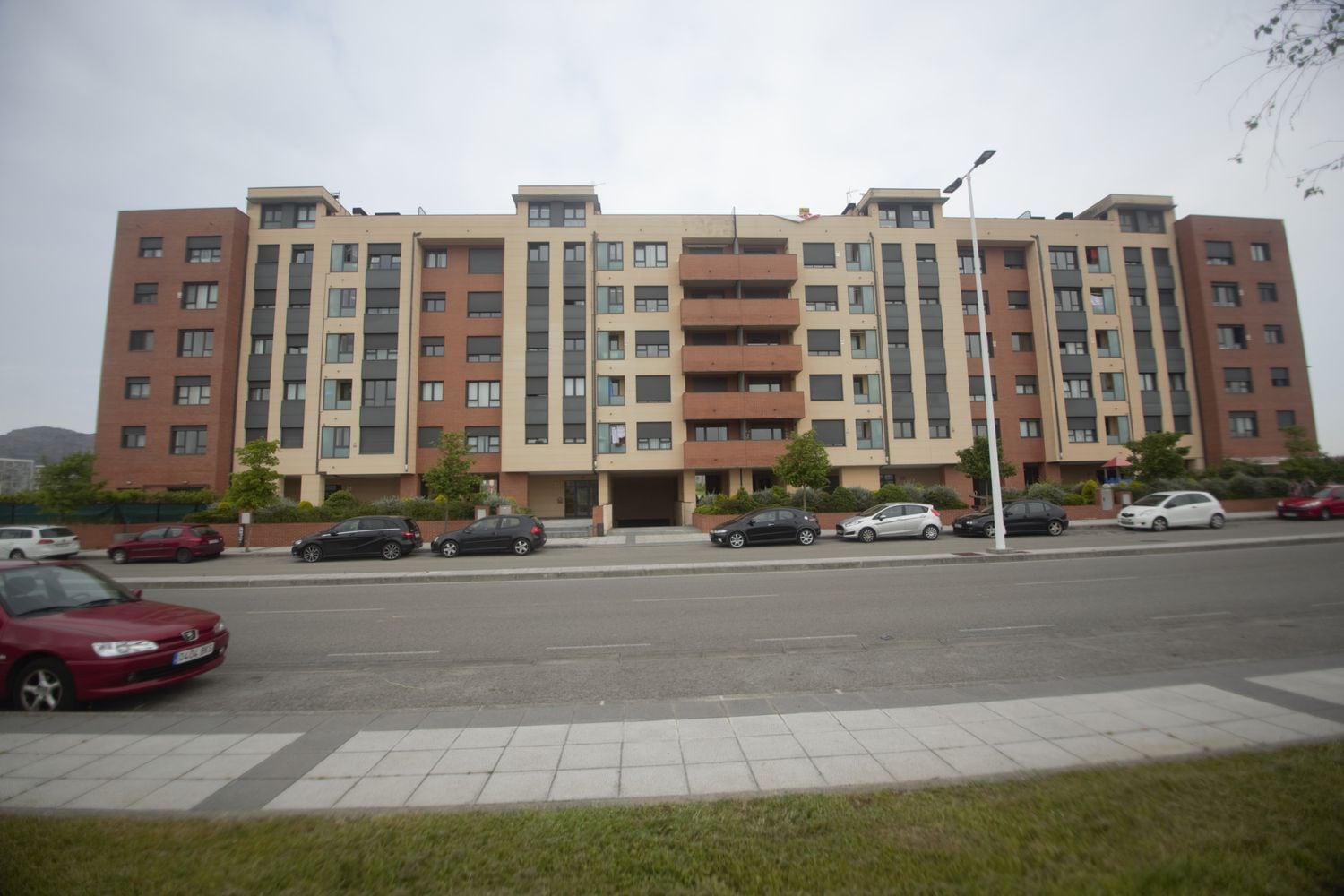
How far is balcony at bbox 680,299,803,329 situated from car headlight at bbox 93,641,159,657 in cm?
3088

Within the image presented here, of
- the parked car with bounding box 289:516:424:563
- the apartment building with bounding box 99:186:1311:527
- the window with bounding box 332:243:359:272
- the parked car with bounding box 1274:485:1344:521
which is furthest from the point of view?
the window with bounding box 332:243:359:272

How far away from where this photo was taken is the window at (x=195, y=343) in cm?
3381

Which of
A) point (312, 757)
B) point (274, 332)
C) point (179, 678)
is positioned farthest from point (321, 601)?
point (274, 332)

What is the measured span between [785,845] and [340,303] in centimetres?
4033

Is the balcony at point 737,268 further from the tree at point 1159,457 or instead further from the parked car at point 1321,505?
the parked car at point 1321,505

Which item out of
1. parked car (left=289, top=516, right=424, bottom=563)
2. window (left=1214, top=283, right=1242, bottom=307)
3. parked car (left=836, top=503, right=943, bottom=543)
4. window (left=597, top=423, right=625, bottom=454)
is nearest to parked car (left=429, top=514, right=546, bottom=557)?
parked car (left=289, top=516, right=424, bottom=563)

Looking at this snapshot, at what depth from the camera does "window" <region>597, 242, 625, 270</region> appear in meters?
36.1

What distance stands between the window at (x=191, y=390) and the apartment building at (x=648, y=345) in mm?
651

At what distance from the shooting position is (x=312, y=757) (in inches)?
180

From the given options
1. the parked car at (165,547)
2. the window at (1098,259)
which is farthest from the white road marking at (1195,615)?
the window at (1098,259)

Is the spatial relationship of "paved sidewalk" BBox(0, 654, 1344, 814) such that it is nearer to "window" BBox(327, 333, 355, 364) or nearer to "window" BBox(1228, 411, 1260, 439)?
"window" BBox(327, 333, 355, 364)

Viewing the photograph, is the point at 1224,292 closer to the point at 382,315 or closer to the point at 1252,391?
the point at 1252,391

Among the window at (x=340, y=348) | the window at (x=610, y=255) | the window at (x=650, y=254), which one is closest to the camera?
the window at (x=340, y=348)

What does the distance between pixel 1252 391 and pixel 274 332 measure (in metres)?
62.6
